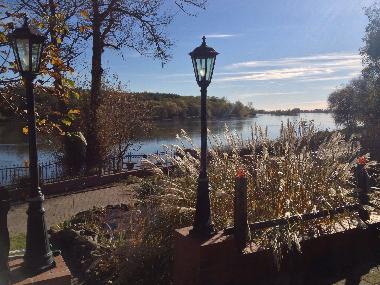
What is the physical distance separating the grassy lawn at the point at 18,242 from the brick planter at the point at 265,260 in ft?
12.2

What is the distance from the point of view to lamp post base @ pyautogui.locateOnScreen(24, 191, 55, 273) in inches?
164

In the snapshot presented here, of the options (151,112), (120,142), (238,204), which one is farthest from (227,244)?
(151,112)

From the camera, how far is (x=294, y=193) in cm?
543

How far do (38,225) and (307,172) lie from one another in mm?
3368

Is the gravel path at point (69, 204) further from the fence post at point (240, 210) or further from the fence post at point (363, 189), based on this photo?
the fence post at point (363, 189)

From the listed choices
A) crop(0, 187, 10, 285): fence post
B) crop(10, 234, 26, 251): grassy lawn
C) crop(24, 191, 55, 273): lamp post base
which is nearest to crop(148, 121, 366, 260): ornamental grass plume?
crop(24, 191, 55, 273): lamp post base

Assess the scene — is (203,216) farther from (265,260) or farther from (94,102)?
(94,102)

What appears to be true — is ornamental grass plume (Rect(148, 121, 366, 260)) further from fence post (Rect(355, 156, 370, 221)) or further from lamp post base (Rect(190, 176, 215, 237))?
lamp post base (Rect(190, 176, 215, 237))

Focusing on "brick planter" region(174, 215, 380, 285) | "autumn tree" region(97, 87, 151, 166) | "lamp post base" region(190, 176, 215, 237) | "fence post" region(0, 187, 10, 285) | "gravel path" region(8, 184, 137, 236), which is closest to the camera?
"fence post" region(0, 187, 10, 285)

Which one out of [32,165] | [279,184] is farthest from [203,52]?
[32,165]

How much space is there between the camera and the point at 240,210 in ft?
14.6

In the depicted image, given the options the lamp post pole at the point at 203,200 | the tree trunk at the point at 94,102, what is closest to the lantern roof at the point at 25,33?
the lamp post pole at the point at 203,200

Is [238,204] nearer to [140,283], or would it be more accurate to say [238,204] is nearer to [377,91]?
[140,283]

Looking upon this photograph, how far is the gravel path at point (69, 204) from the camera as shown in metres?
9.51
